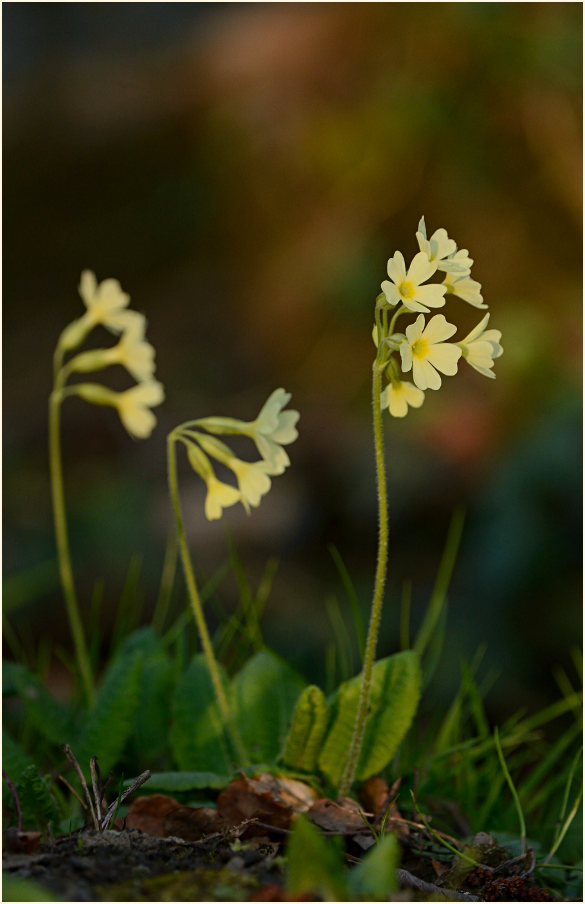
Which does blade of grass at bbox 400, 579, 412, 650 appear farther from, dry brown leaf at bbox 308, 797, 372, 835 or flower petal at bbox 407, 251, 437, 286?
flower petal at bbox 407, 251, 437, 286

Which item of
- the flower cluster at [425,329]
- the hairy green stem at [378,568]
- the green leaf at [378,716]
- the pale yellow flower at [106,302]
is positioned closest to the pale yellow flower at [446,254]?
the flower cluster at [425,329]

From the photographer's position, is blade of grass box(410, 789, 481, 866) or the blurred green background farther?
the blurred green background

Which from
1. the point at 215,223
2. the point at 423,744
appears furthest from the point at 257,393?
the point at 423,744

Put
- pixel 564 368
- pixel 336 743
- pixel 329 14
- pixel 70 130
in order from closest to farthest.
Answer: pixel 336 743, pixel 564 368, pixel 329 14, pixel 70 130

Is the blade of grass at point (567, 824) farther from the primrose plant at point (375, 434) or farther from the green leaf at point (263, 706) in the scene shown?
the green leaf at point (263, 706)

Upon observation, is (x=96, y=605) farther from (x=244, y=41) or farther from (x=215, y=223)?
(x=244, y=41)

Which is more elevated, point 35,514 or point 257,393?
point 257,393

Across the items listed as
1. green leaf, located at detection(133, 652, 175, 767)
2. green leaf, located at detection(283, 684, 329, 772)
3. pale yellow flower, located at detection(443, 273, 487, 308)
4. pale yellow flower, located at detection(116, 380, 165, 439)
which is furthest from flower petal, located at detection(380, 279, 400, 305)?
green leaf, located at detection(133, 652, 175, 767)
